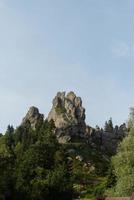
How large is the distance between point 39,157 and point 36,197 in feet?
69.3

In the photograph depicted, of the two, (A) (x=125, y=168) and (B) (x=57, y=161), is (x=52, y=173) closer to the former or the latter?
Result: (B) (x=57, y=161)

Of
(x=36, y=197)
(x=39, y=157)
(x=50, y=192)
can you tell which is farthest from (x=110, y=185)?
(x=36, y=197)

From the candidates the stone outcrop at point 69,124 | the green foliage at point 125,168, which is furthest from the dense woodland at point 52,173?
the stone outcrop at point 69,124

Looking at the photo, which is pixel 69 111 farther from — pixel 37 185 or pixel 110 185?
pixel 37 185

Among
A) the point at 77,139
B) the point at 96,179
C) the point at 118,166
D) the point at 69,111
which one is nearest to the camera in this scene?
the point at 118,166

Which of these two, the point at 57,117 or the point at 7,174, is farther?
the point at 57,117

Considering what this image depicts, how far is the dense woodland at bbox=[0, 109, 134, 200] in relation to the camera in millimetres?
74562

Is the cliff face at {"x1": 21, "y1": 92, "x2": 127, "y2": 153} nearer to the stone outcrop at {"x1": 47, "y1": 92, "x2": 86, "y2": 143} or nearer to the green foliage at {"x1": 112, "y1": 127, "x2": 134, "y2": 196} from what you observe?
the stone outcrop at {"x1": 47, "y1": 92, "x2": 86, "y2": 143}

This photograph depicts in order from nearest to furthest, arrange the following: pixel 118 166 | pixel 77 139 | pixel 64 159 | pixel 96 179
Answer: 1. pixel 118 166
2. pixel 64 159
3. pixel 96 179
4. pixel 77 139

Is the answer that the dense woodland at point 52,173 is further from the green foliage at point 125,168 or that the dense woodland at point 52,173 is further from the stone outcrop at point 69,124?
the stone outcrop at point 69,124

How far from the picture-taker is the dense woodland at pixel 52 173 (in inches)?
2936

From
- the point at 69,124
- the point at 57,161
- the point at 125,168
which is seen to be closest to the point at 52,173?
the point at 57,161

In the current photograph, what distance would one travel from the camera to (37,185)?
8644 centimetres

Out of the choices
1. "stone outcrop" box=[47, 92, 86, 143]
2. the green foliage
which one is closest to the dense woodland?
the green foliage
